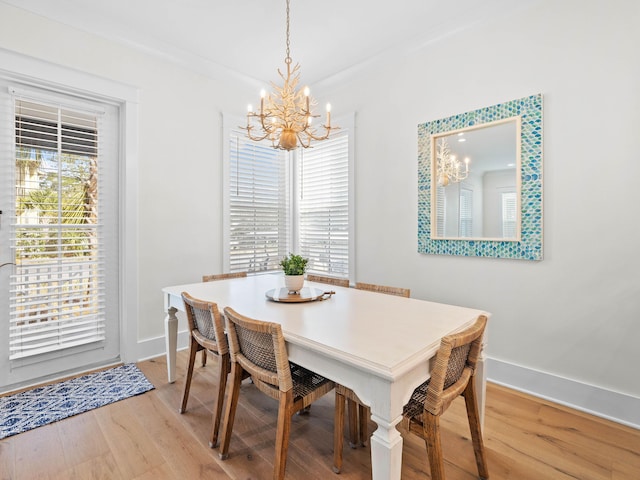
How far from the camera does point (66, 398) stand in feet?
7.70

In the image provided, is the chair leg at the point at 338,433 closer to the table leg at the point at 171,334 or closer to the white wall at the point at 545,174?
the table leg at the point at 171,334

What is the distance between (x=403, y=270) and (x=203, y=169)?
7.43 ft

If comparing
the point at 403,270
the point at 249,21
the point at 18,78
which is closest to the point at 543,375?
the point at 403,270

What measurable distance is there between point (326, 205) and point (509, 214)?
198 centimetres

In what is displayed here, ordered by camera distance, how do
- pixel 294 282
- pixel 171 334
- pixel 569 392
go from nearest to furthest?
pixel 294 282
pixel 569 392
pixel 171 334

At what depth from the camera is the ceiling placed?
2.51 metres

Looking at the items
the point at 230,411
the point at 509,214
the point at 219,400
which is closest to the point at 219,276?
the point at 219,400

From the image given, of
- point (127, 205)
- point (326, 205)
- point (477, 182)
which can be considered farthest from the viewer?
point (326, 205)

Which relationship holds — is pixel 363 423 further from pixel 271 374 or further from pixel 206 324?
pixel 206 324

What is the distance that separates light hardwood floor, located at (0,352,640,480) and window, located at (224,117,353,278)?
179 centimetres

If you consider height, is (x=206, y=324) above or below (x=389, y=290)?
below

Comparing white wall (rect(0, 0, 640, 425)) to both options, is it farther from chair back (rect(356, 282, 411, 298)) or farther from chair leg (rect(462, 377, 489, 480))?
chair leg (rect(462, 377, 489, 480))

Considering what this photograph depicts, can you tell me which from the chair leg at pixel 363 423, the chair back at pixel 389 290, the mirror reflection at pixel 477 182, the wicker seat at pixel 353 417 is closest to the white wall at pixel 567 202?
the mirror reflection at pixel 477 182

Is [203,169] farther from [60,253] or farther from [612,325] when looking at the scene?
[612,325]
